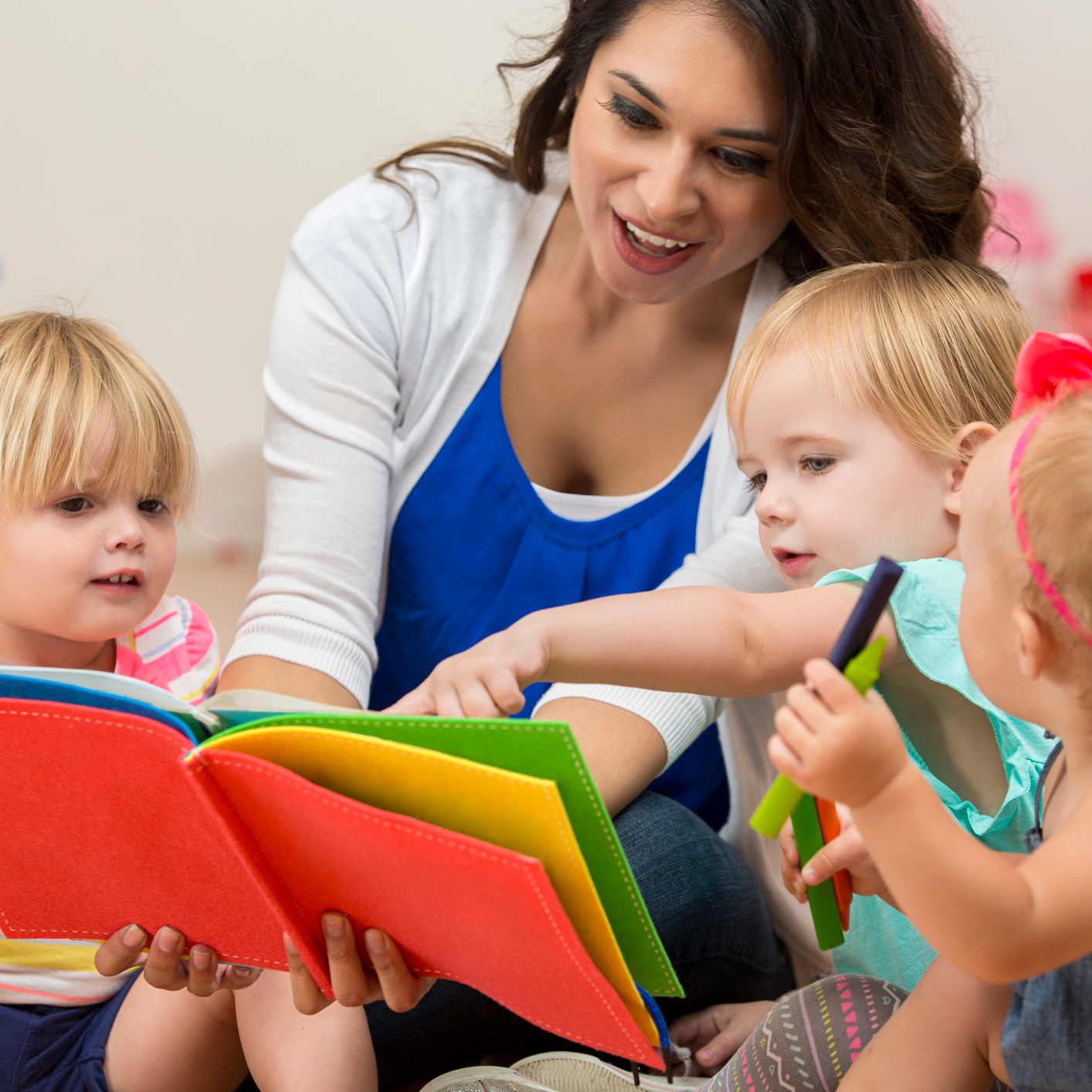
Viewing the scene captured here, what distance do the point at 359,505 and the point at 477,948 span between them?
0.61m

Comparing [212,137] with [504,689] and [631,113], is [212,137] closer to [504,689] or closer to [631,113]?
[631,113]

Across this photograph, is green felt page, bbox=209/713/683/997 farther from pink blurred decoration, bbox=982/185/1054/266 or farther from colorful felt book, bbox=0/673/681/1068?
pink blurred decoration, bbox=982/185/1054/266

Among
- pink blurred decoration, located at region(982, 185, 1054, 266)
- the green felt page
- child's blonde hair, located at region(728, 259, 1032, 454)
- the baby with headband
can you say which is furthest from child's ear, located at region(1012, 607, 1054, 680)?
pink blurred decoration, located at region(982, 185, 1054, 266)

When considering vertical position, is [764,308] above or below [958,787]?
above

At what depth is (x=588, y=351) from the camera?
1.36 m

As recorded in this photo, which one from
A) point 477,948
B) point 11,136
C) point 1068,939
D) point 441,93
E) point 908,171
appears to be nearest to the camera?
point 1068,939

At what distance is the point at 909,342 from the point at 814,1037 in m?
0.55

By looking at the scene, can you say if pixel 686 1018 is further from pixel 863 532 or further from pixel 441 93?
pixel 441 93

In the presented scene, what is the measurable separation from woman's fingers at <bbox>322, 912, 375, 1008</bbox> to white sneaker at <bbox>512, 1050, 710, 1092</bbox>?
0.25 meters

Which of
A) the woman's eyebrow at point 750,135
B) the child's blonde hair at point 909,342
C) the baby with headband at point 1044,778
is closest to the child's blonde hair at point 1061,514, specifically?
the baby with headband at point 1044,778

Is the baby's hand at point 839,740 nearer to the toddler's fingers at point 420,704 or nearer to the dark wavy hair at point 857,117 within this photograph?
the toddler's fingers at point 420,704

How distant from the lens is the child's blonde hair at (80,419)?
0.99 meters

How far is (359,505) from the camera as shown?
1.24m

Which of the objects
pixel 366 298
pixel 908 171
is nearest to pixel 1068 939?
pixel 908 171
